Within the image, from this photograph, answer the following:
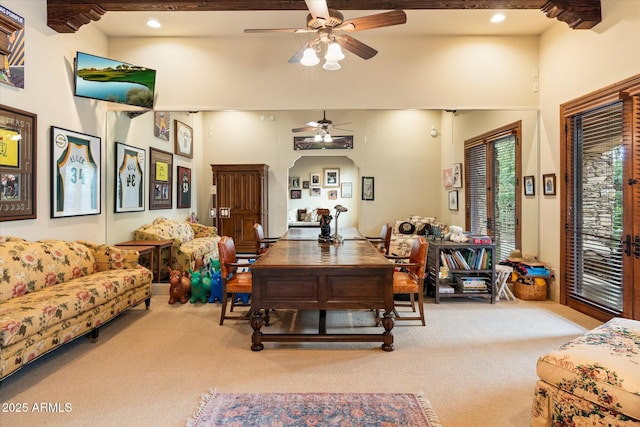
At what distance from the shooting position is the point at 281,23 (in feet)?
14.5

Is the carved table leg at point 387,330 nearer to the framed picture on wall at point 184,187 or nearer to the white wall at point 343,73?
the white wall at point 343,73

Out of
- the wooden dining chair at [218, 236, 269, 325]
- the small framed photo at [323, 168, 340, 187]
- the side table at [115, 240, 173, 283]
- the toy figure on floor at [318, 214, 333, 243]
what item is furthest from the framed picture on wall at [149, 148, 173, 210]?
the toy figure on floor at [318, 214, 333, 243]

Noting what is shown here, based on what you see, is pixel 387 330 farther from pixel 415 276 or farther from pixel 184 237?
pixel 184 237

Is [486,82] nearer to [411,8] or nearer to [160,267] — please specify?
[411,8]

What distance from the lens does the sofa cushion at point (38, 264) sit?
2.90 m

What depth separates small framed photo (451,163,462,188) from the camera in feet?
16.7

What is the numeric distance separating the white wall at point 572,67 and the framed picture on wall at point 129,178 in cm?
542

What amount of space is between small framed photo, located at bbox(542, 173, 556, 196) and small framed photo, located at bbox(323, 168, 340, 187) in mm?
2602

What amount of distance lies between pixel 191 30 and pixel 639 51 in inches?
185

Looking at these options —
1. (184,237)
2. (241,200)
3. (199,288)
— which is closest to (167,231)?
(184,237)

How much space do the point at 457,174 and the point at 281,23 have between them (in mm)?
3027

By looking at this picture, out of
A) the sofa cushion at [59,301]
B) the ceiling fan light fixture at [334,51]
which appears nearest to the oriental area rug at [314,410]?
the sofa cushion at [59,301]

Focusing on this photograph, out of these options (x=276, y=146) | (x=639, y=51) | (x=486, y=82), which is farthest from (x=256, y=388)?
(x=486, y=82)

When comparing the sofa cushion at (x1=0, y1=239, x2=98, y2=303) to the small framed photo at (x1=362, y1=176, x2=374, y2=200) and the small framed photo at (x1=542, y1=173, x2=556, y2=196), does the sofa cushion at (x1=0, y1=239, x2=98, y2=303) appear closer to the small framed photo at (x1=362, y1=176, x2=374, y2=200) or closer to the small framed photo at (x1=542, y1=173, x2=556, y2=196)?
the small framed photo at (x1=362, y1=176, x2=374, y2=200)
